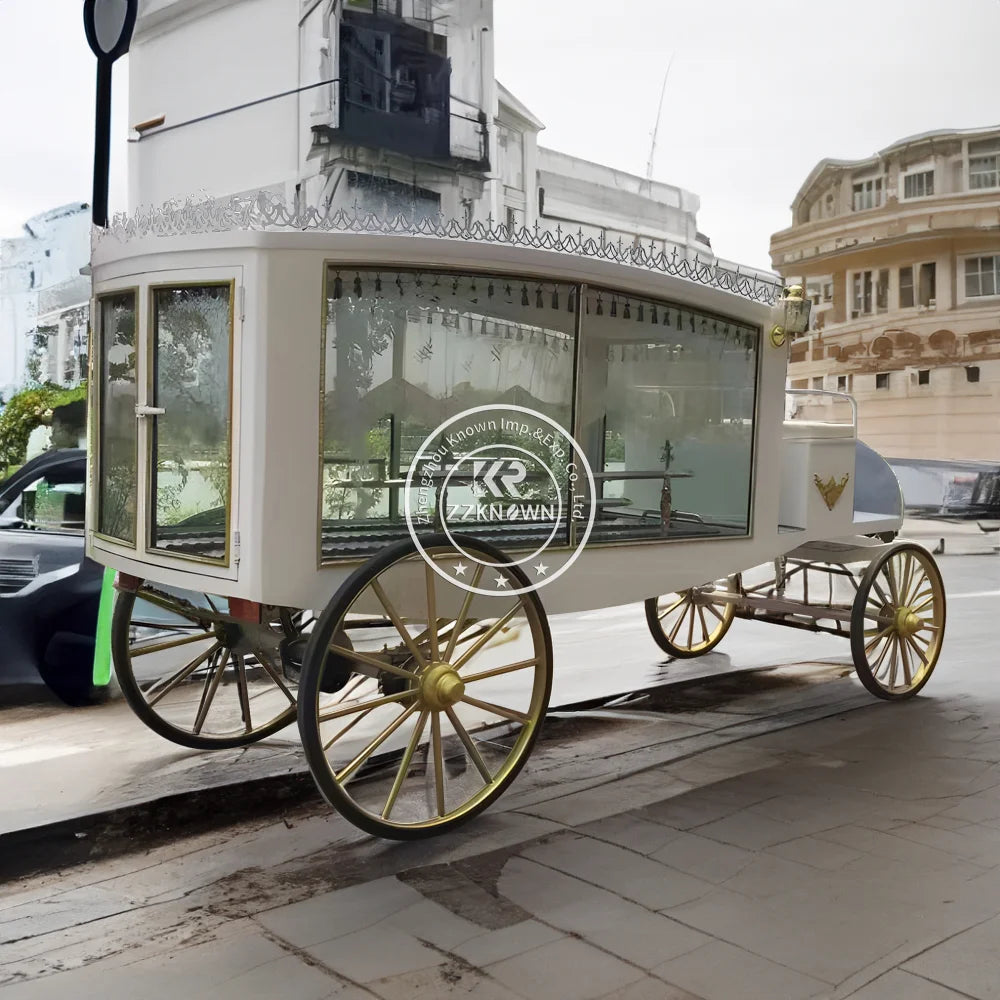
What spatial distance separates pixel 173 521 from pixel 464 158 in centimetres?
306

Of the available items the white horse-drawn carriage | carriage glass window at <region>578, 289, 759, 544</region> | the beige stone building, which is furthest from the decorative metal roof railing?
the beige stone building

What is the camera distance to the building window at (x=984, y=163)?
793 cm

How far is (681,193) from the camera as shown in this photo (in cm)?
666

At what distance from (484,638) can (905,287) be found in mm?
7555

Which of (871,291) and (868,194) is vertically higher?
(868,194)

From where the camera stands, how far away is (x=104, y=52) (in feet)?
12.8

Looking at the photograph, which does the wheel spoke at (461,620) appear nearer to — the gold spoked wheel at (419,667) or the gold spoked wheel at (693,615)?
the gold spoked wheel at (419,667)

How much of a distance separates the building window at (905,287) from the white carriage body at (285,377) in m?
6.19

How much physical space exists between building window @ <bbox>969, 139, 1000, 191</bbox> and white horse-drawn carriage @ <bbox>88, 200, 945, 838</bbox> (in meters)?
5.64

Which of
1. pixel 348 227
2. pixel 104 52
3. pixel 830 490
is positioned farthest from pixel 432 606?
pixel 104 52

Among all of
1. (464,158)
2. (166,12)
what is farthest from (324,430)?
(464,158)

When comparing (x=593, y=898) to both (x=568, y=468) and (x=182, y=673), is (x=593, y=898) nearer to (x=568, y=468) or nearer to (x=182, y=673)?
(x=568, y=468)

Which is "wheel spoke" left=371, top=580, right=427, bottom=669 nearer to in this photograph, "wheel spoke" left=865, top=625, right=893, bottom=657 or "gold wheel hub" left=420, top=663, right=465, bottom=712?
"gold wheel hub" left=420, top=663, right=465, bottom=712

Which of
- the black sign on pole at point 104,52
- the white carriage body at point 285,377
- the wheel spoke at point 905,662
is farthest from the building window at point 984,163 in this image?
the black sign on pole at point 104,52
